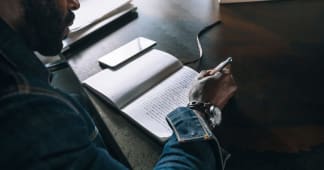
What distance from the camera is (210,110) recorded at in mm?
717

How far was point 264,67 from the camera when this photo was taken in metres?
0.88

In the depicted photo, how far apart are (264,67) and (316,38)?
0.81 feet

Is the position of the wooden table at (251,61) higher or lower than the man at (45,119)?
lower

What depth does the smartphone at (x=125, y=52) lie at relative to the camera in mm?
943

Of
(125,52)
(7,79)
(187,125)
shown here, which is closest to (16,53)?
(7,79)

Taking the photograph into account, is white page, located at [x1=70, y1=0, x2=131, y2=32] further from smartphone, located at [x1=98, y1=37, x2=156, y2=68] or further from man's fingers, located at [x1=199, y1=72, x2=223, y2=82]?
man's fingers, located at [x1=199, y1=72, x2=223, y2=82]

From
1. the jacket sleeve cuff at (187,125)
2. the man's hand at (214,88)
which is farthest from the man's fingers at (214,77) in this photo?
the jacket sleeve cuff at (187,125)

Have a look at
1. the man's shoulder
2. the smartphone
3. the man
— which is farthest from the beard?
the smartphone

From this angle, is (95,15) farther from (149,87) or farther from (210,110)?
(210,110)

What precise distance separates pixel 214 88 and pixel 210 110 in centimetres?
8

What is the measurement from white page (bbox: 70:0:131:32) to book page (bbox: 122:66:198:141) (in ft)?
1.55

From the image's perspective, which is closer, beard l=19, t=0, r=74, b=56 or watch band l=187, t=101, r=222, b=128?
beard l=19, t=0, r=74, b=56

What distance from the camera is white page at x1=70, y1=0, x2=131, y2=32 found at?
1.15 metres

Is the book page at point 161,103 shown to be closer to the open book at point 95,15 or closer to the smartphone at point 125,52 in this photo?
the smartphone at point 125,52
